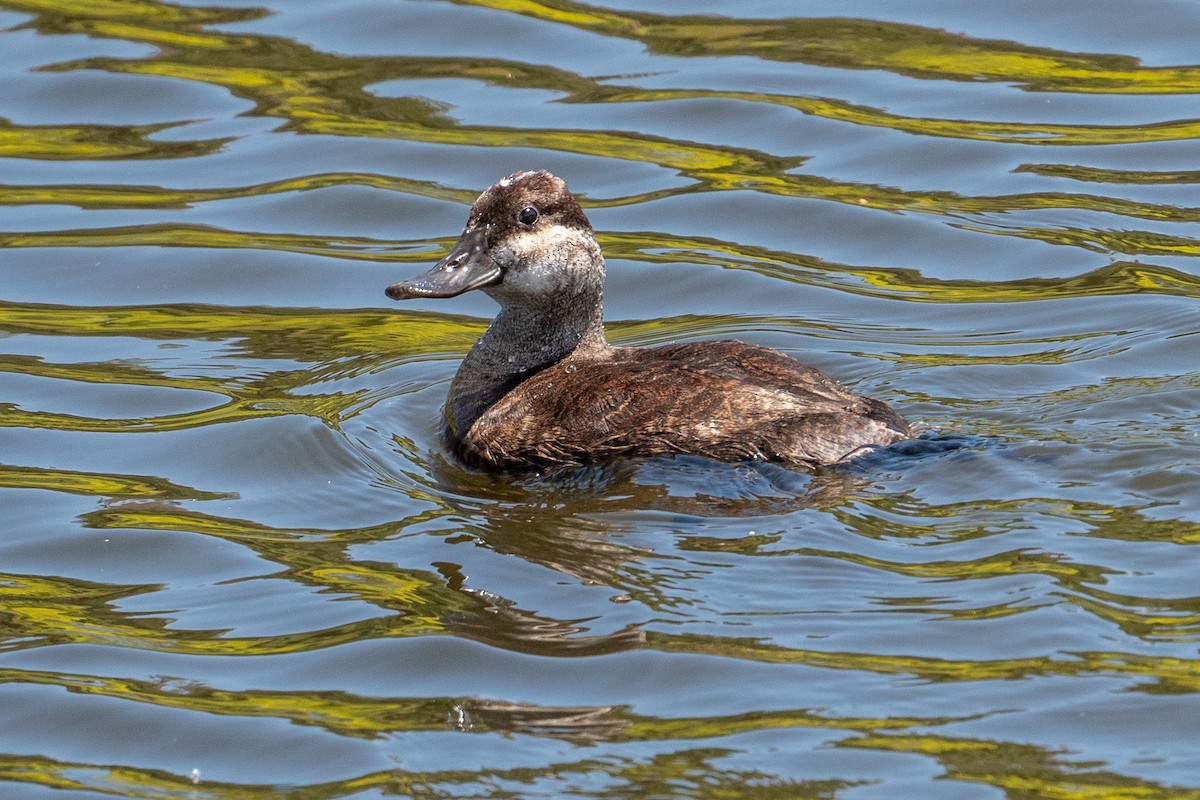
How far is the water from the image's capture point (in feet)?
18.9

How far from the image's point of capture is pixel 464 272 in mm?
8336

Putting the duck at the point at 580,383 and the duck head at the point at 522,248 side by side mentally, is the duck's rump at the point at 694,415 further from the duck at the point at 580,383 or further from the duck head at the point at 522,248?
the duck head at the point at 522,248

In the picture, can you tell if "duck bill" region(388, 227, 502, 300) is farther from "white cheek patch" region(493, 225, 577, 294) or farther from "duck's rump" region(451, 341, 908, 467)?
"duck's rump" region(451, 341, 908, 467)

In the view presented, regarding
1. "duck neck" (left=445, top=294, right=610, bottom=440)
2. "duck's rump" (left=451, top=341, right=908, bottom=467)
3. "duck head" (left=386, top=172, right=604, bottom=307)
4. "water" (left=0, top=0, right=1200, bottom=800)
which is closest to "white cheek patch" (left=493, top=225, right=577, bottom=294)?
"duck head" (left=386, top=172, right=604, bottom=307)

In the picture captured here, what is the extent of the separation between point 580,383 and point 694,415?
65 centimetres

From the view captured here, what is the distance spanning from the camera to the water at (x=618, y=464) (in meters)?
5.76

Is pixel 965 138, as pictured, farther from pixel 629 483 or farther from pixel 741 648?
pixel 741 648

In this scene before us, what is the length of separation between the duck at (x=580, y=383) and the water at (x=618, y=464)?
13 cm

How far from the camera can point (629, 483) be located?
24.7ft

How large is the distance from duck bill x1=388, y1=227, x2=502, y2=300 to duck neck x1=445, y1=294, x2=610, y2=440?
0.81ft

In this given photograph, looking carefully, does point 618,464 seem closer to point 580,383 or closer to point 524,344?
point 580,383

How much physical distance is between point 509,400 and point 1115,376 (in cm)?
272

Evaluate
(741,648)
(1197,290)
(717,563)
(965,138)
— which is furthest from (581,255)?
(965,138)

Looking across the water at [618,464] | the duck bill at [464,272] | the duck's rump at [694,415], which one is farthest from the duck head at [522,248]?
the water at [618,464]
